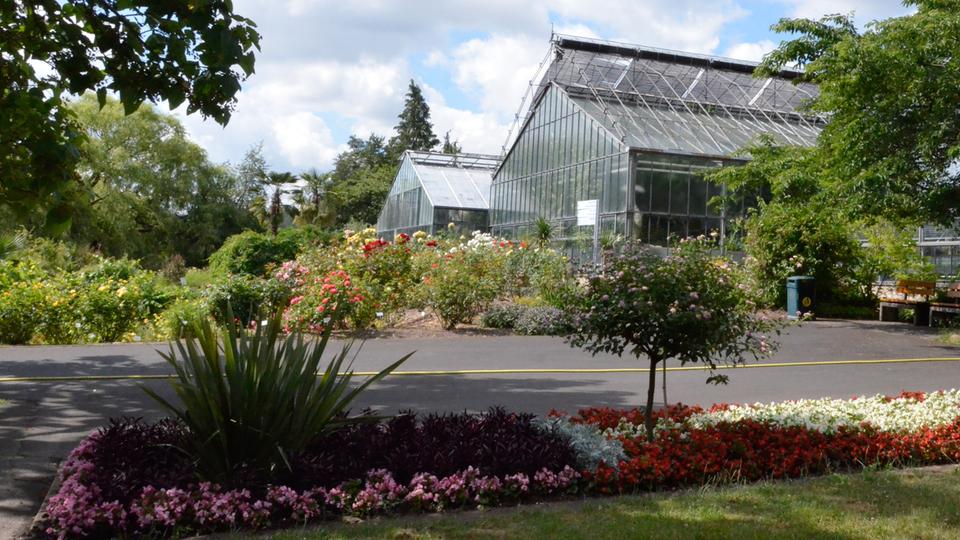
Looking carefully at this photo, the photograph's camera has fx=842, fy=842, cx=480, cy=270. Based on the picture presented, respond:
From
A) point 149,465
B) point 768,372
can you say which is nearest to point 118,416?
point 149,465

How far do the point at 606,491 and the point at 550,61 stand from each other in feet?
93.2

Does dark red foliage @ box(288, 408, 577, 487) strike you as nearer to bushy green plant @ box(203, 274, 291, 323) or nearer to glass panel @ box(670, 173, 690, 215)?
bushy green plant @ box(203, 274, 291, 323)

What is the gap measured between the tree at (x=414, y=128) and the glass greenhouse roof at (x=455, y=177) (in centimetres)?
3370

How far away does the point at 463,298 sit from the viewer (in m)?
15.7

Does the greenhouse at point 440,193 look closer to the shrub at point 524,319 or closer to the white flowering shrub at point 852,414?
the shrub at point 524,319

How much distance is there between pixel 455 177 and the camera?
3812 centimetres

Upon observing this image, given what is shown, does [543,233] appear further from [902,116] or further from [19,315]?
[19,315]

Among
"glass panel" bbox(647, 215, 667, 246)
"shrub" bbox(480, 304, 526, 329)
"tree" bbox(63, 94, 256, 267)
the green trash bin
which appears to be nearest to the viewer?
"shrub" bbox(480, 304, 526, 329)

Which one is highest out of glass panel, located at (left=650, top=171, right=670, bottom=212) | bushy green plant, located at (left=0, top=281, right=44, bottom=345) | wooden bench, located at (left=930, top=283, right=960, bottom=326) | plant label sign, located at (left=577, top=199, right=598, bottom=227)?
glass panel, located at (left=650, top=171, right=670, bottom=212)

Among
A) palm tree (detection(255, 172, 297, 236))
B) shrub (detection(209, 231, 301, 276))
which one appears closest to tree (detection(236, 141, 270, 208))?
palm tree (detection(255, 172, 297, 236))

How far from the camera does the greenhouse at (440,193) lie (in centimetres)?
3609

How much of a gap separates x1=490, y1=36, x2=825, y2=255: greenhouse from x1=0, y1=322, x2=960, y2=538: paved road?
9.92 metres

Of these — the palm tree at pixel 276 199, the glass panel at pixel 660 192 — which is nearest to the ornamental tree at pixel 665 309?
the glass panel at pixel 660 192

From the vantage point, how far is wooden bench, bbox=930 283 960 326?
1877cm
